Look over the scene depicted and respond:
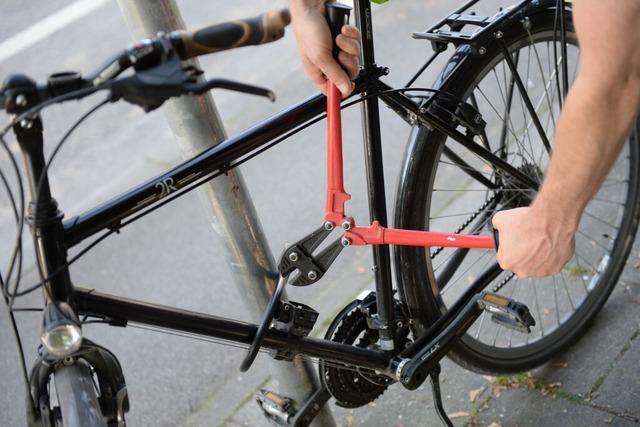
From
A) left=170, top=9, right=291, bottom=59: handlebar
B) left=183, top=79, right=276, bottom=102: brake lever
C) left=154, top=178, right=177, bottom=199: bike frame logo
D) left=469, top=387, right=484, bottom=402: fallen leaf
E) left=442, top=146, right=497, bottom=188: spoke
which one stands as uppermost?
left=170, top=9, right=291, bottom=59: handlebar


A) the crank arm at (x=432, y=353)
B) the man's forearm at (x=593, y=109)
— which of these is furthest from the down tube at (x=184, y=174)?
the crank arm at (x=432, y=353)

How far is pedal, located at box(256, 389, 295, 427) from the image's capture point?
8.84ft

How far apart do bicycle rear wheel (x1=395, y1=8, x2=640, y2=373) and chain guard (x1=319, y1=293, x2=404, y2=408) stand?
0.54ft

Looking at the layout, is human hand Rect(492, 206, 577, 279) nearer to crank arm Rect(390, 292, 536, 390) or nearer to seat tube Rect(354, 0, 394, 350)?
seat tube Rect(354, 0, 394, 350)

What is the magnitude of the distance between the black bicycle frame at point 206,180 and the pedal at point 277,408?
0.28 m

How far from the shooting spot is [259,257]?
2691mm

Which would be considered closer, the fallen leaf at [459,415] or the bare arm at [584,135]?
the bare arm at [584,135]

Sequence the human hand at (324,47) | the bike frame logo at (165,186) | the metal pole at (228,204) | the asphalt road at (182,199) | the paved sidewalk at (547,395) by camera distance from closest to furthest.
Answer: the bike frame logo at (165,186), the human hand at (324,47), the metal pole at (228,204), the paved sidewalk at (547,395), the asphalt road at (182,199)

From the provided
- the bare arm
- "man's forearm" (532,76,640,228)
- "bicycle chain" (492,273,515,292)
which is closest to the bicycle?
"bicycle chain" (492,273,515,292)

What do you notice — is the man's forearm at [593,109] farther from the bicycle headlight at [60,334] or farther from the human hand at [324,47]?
the bicycle headlight at [60,334]

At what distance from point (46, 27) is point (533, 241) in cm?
568

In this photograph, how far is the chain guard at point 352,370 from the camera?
8.62 feet

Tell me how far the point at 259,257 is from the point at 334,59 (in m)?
0.70

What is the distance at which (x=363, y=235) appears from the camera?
2439 mm
